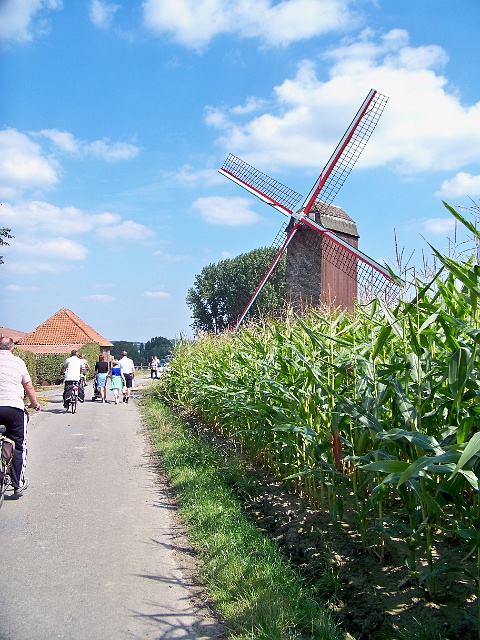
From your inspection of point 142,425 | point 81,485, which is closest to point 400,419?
point 81,485

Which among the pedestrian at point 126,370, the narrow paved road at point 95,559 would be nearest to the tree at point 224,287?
the pedestrian at point 126,370

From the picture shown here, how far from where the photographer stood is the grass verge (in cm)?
354

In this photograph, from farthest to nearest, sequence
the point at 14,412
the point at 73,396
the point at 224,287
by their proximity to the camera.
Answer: the point at 224,287
the point at 73,396
the point at 14,412

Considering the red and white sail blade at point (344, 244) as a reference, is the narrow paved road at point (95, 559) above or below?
below

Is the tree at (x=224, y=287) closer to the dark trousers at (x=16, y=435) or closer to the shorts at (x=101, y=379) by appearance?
the shorts at (x=101, y=379)

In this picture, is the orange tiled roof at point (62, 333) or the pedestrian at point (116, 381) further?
the orange tiled roof at point (62, 333)

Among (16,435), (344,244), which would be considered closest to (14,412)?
(16,435)

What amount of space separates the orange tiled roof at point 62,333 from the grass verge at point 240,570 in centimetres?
4348

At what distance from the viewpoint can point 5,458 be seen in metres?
6.75

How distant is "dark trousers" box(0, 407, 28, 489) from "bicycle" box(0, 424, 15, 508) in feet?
0.25

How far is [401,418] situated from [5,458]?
477cm

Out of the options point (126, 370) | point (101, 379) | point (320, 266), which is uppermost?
point (320, 266)

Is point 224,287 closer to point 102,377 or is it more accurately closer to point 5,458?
point 102,377

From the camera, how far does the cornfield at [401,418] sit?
121 inches
